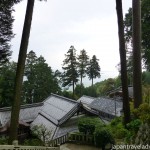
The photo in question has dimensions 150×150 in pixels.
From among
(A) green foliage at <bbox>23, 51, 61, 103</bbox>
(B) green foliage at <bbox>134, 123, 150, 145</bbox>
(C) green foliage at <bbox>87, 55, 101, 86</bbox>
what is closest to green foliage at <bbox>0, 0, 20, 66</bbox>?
(B) green foliage at <bbox>134, 123, 150, 145</bbox>

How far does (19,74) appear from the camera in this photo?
429 inches

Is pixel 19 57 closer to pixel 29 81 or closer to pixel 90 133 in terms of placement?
pixel 90 133

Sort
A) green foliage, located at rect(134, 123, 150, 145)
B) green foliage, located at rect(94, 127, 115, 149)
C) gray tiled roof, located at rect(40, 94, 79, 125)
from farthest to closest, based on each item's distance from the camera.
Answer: gray tiled roof, located at rect(40, 94, 79, 125)
green foliage, located at rect(94, 127, 115, 149)
green foliage, located at rect(134, 123, 150, 145)

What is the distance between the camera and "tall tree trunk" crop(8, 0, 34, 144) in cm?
1059

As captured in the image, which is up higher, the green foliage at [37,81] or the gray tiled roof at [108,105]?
the green foliage at [37,81]

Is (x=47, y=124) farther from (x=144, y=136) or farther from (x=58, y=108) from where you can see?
(x=144, y=136)

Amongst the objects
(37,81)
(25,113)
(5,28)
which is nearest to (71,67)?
(37,81)

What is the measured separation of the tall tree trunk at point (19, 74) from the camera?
1059 cm

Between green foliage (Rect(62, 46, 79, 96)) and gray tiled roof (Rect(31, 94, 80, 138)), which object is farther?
green foliage (Rect(62, 46, 79, 96))

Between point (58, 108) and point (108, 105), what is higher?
point (108, 105)

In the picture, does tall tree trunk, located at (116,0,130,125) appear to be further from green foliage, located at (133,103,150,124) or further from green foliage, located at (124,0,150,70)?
green foliage, located at (124,0,150,70)

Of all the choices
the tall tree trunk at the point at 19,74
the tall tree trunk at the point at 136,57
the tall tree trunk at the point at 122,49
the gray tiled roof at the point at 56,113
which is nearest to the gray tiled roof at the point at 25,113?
the gray tiled roof at the point at 56,113

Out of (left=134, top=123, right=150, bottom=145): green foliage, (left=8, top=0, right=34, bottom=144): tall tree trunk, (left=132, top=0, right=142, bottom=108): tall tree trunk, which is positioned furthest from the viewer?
(left=132, top=0, right=142, bottom=108): tall tree trunk

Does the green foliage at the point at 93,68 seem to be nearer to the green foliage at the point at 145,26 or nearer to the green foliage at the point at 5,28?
the green foliage at the point at 145,26
